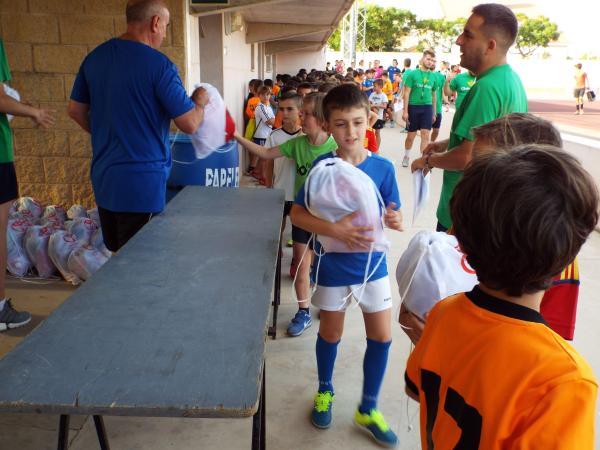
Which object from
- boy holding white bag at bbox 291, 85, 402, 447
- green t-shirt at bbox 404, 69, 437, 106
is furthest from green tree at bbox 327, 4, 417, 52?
boy holding white bag at bbox 291, 85, 402, 447

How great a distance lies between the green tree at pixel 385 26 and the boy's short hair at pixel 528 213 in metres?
65.4

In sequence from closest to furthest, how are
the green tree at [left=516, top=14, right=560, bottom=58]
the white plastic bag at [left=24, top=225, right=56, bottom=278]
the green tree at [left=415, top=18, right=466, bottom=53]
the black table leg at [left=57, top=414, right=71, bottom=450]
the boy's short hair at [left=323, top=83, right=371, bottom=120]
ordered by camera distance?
the black table leg at [left=57, top=414, right=71, bottom=450] → the boy's short hair at [left=323, top=83, right=371, bottom=120] → the white plastic bag at [left=24, top=225, right=56, bottom=278] → the green tree at [left=516, top=14, right=560, bottom=58] → the green tree at [left=415, top=18, right=466, bottom=53]

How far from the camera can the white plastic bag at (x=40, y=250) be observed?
3.99m

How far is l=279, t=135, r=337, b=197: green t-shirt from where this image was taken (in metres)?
3.30

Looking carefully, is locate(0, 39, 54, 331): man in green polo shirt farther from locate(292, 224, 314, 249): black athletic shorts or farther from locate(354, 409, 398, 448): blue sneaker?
locate(354, 409, 398, 448): blue sneaker

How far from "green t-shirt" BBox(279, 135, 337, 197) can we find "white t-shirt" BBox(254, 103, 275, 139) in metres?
4.45

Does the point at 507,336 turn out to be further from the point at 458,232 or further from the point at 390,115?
the point at 390,115

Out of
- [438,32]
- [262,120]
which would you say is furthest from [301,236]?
[438,32]

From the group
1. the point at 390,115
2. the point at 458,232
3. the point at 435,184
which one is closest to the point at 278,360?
the point at 458,232

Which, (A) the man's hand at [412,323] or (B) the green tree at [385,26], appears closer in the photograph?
(A) the man's hand at [412,323]

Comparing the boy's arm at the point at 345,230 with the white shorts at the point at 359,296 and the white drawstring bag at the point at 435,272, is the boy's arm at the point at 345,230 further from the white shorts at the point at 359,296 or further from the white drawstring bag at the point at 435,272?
the white drawstring bag at the point at 435,272

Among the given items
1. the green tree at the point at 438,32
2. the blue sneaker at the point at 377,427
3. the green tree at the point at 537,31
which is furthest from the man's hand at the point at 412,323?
the green tree at the point at 537,31

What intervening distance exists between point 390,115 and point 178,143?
45.6 ft

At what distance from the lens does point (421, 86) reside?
900 centimetres
